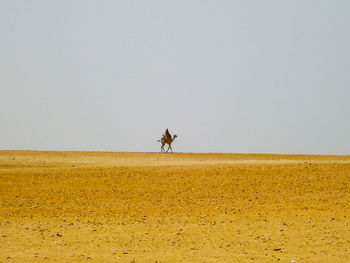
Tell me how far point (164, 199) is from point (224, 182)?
281cm

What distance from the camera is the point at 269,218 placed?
1269 centimetres

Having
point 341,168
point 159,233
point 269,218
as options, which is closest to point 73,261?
point 159,233

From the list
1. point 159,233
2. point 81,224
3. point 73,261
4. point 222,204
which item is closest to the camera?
point 73,261

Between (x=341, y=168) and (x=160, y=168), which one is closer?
(x=341, y=168)

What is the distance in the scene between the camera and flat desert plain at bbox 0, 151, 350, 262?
9.61 meters

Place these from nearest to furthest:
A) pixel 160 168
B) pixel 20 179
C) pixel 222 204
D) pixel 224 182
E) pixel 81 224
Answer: pixel 81 224 < pixel 222 204 < pixel 224 182 < pixel 20 179 < pixel 160 168

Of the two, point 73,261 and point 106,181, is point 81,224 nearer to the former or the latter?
point 73,261

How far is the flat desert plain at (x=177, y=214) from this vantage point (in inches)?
378

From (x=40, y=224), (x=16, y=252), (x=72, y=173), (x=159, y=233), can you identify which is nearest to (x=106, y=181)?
(x=72, y=173)

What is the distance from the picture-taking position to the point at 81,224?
1238 cm

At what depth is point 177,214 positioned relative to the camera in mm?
13406

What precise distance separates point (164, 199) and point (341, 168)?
7794mm

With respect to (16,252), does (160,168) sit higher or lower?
higher

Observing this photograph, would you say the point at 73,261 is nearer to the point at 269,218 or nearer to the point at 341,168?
the point at 269,218
